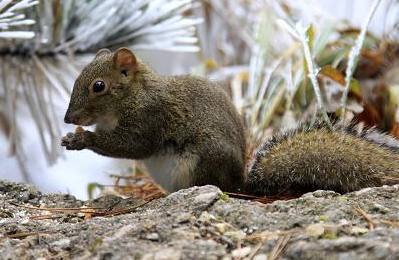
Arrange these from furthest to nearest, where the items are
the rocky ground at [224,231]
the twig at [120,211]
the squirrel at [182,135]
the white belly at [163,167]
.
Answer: the white belly at [163,167], the squirrel at [182,135], the twig at [120,211], the rocky ground at [224,231]

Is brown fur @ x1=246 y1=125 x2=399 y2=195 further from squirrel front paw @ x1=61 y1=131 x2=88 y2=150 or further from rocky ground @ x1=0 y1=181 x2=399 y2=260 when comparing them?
squirrel front paw @ x1=61 y1=131 x2=88 y2=150

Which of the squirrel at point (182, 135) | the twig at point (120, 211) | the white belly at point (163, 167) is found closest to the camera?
the twig at point (120, 211)

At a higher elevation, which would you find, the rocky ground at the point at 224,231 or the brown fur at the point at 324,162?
the brown fur at the point at 324,162

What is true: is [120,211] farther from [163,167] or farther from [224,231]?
[224,231]

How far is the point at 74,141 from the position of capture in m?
2.34

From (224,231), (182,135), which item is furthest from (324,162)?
(224,231)

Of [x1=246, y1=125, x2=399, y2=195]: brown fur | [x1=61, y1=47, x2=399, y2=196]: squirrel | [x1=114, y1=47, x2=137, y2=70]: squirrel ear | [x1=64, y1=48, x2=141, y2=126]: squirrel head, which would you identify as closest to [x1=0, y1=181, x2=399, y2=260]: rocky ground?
[x1=246, y1=125, x2=399, y2=195]: brown fur

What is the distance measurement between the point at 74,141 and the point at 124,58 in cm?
35

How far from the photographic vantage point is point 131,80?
2.48 m

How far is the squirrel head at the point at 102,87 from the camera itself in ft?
7.78


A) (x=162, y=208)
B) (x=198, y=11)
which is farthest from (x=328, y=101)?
→ (x=198, y=11)

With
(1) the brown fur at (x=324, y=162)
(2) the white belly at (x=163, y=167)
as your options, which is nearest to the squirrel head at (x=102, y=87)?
(2) the white belly at (x=163, y=167)

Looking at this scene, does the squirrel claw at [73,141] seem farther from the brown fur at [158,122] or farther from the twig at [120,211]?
the twig at [120,211]

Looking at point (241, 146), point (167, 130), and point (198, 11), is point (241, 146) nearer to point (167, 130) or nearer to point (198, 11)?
point (167, 130)
